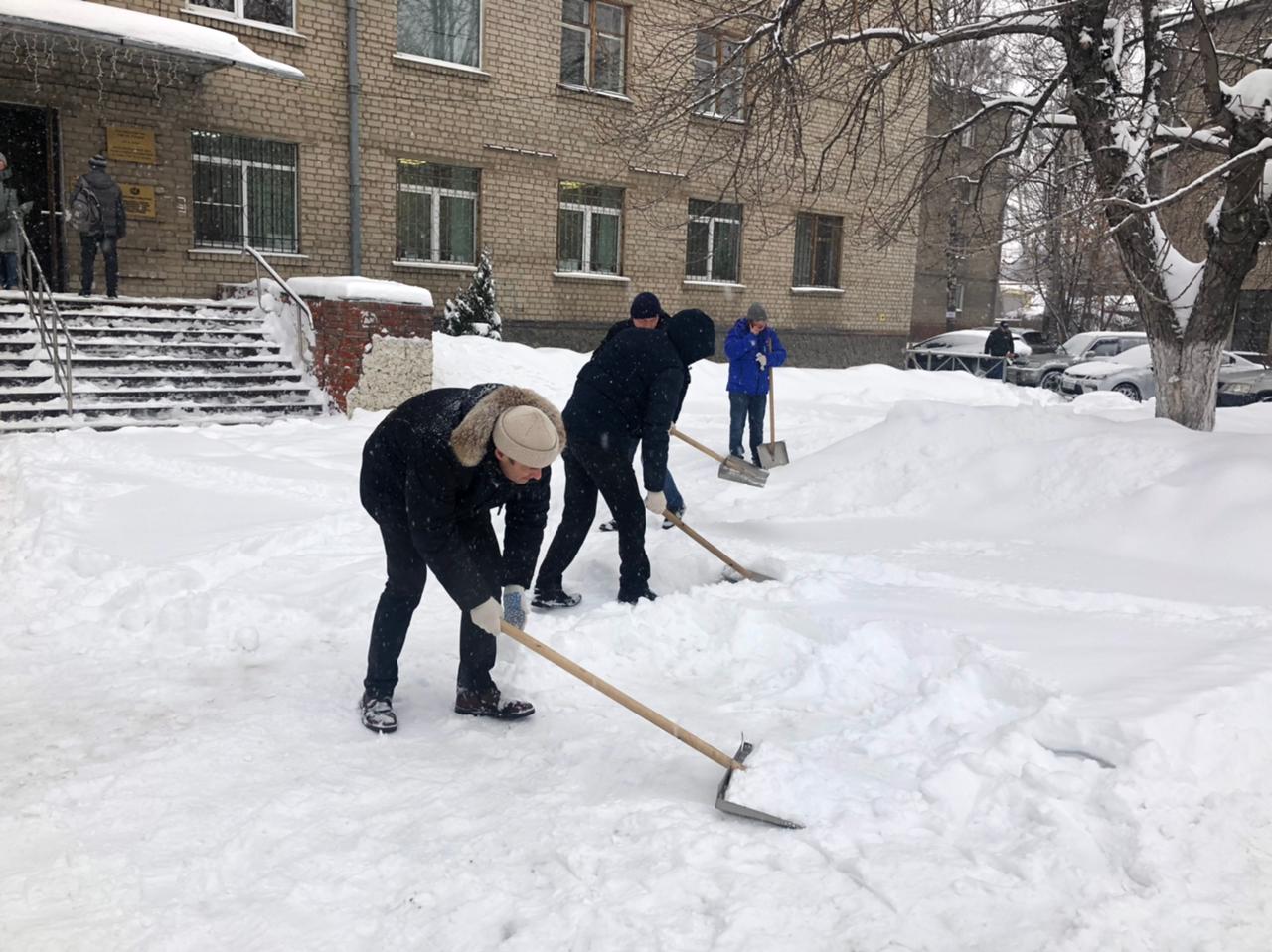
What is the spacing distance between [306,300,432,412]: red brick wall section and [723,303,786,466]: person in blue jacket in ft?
12.1

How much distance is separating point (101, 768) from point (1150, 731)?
3543 mm

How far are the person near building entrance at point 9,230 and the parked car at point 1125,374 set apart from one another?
51.7 ft

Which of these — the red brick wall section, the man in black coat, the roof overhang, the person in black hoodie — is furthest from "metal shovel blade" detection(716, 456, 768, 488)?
the roof overhang

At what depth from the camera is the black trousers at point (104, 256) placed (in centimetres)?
1097

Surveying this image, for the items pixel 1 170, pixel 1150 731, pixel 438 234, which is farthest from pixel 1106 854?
pixel 438 234

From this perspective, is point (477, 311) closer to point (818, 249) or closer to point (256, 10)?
point (256, 10)

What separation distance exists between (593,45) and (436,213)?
13.3 ft

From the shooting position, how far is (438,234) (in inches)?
574

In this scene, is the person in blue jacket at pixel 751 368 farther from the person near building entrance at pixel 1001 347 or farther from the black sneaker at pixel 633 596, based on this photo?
the person near building entrance at pixel 1001 347

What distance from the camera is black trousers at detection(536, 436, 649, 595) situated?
16.0ft

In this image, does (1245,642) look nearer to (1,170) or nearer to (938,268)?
(1,170)

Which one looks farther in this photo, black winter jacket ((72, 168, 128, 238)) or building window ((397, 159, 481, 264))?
building window ((397, 159, 481, 264))

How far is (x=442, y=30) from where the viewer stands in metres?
14.2

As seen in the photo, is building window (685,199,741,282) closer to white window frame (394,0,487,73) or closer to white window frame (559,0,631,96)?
white window frame (559,0,631,96)
